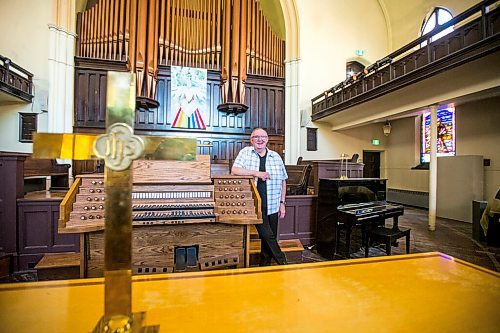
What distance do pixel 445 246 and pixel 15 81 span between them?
9453mm

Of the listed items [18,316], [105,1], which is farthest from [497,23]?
[105,1]

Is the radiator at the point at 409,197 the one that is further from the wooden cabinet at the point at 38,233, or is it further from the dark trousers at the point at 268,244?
the wooden cabinet at the point at 38,233

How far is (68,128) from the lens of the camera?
743 centimetres

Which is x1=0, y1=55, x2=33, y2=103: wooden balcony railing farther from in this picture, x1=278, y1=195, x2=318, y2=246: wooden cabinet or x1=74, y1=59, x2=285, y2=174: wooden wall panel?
x1=278, y1=195, x2=318, y2=246: wooden cabinet

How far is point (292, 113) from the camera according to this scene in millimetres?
9289

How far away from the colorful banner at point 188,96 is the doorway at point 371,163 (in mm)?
6725

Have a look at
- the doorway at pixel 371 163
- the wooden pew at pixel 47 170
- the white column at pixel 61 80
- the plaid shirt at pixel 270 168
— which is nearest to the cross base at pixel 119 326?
the plaid shirt at pixel 270 168

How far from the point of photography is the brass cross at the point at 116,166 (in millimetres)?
556

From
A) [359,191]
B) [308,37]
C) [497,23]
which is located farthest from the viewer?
[308,37]

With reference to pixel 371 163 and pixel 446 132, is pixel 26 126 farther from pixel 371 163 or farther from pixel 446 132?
pixel 446 132

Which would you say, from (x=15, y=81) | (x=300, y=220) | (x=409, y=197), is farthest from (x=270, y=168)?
(x=409, y=197)

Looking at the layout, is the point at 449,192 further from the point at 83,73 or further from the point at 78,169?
the point at 83,73

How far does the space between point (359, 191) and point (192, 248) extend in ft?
9.45

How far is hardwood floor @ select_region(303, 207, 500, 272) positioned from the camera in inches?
171
